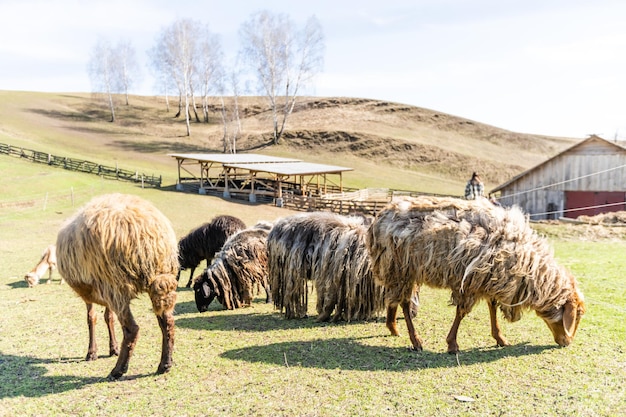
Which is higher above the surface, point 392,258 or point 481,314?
point 392,258

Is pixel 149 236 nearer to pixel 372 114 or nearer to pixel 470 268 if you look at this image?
pixel 470 268

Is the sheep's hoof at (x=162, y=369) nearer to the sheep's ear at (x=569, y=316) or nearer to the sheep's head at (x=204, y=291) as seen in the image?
the sheep's head at (x=204, y=291)

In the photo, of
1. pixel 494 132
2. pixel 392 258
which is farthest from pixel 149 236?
pixel 494 132

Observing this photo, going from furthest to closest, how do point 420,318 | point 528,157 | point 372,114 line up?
1. point 372,114
2. point 528,157
3. point 420,318

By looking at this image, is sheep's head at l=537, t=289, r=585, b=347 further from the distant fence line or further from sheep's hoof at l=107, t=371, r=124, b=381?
the distant fence line

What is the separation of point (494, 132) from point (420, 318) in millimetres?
80528

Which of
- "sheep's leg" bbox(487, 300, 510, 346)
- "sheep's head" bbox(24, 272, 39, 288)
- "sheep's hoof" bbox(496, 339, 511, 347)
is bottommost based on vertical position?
"sheep's head" bbox(24, 272, 39, 288)

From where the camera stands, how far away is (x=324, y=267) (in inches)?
355

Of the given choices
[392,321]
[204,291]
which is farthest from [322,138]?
[392,321]

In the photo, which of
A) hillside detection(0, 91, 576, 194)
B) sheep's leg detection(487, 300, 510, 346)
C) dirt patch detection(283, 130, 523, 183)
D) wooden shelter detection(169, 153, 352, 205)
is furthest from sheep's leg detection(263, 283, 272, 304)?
dirt patch detection(283, 130, 523, 183)

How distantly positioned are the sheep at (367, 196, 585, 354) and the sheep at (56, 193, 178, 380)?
11.3ft

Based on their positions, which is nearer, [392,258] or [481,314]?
[392,258]

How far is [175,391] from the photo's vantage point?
595cm

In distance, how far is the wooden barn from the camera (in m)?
27.6
